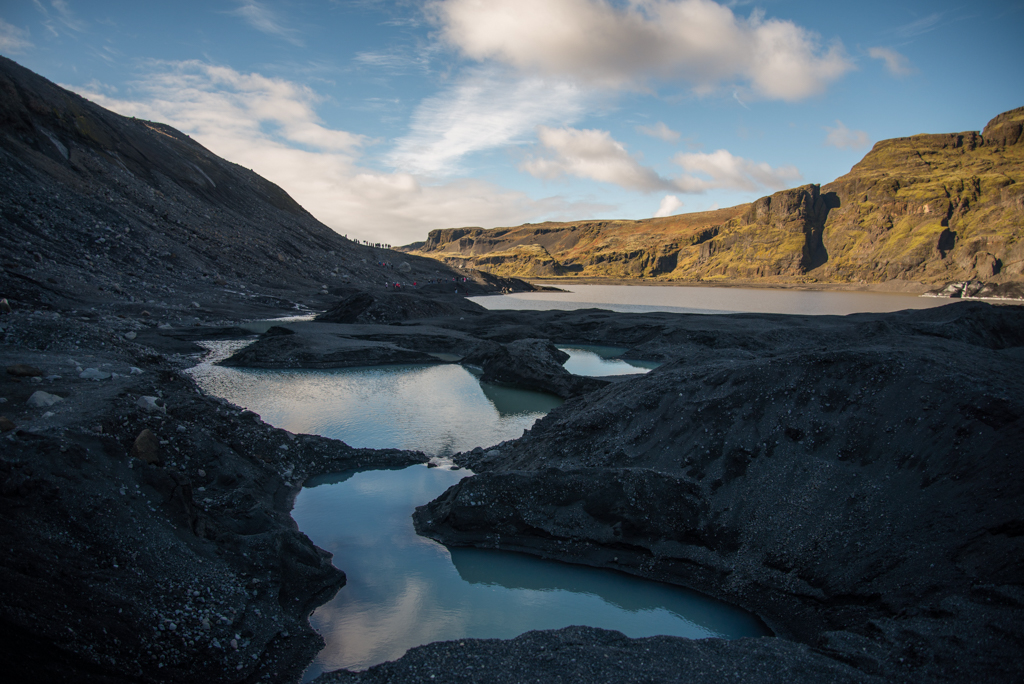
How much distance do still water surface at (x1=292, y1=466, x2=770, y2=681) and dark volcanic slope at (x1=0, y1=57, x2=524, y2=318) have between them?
20.5 m

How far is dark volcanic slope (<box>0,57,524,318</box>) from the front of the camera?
2748cm

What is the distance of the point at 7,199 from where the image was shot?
94.7 ft

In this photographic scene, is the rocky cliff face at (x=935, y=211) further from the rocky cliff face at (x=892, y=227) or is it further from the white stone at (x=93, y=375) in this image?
the white stone at (x=93, y=375)

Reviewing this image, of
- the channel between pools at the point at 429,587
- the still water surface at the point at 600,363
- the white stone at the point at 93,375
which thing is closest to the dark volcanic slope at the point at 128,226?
the white stone at the point at 93,375

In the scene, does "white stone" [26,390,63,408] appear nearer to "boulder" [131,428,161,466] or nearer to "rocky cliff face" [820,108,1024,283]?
"boulder" [131,428,161,466]

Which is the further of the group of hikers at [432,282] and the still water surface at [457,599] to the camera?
the group of hikers at [432,282]

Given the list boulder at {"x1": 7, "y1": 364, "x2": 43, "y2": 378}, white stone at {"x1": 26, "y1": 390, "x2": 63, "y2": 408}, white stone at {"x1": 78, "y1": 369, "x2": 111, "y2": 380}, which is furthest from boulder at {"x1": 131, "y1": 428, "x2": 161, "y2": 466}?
white stone at {"x1": 78, "y1": 369, "x2": 111, "y2": 380}

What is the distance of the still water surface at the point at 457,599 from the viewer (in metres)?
7.21

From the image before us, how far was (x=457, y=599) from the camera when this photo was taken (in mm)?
8094

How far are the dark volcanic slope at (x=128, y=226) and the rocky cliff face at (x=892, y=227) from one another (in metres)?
116

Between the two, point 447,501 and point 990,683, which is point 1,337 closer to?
point 447,501

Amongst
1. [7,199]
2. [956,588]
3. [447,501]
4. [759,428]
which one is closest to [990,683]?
[956,588]

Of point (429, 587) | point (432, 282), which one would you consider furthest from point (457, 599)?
point (432, 282)

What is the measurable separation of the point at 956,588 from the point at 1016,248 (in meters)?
132
